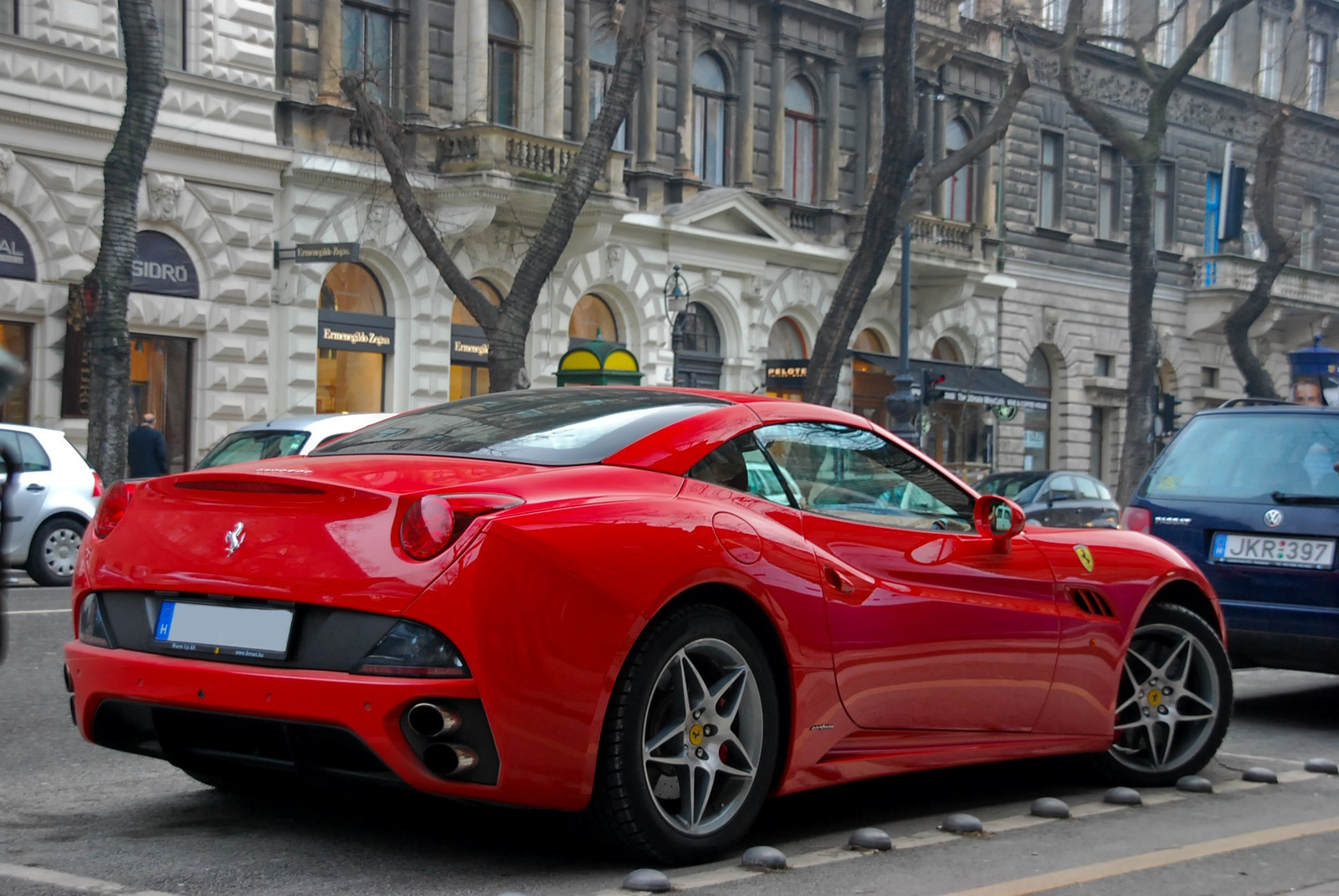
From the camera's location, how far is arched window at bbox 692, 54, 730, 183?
33.0m

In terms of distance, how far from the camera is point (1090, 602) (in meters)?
6.12

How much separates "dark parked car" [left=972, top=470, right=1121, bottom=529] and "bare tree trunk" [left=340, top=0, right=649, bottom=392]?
681cm

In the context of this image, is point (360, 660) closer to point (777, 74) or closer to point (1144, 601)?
point (1144, 601)

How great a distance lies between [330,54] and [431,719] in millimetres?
22843

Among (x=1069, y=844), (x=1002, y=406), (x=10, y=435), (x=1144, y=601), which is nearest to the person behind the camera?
(x=1069, y=844)

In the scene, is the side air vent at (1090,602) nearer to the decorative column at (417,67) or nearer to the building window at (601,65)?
the decorative column at (417,67)

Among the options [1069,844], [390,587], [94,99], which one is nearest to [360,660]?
[390,587]

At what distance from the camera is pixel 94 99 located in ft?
72.7

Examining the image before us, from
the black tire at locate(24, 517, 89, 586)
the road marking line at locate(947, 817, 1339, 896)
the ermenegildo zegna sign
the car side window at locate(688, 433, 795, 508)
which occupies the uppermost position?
the ermenegildo zegna sign

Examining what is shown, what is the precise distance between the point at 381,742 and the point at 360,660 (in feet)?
0.70

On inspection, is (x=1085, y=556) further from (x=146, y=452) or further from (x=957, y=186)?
(x=957, y=186)

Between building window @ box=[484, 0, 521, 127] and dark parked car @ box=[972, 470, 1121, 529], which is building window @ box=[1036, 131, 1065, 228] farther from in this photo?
dark parked car @ box=[972, 470, 1121, 529]

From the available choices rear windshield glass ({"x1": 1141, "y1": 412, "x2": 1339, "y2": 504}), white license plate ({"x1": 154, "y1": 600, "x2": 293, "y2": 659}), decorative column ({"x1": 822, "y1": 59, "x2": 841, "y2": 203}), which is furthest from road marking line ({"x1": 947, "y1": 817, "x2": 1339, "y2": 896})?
decorative column ({"x1": 822, "y1": 59, "x2": 841, "y2": 203})

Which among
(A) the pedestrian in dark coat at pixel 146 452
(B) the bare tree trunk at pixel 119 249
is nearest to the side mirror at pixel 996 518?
(B) the bare tree trunk at pixel 119 249
